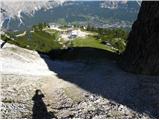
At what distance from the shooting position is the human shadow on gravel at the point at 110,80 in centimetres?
3409

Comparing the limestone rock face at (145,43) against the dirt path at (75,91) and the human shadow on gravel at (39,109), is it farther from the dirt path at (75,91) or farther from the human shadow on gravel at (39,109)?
the human shadow on gravel at (39,109)

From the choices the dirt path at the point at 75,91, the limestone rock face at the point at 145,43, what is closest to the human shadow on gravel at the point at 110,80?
the dirt path at the point at 75,91

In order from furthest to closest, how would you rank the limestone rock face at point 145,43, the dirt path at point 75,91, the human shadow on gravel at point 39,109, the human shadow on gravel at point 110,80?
the limestone rock face at point 145,43
the human shadow on gravel at point 110,80
the dirt path at point 75,91
the human shadow on gravel at point 39,109

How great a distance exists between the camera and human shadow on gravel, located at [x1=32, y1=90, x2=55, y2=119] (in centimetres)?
2968

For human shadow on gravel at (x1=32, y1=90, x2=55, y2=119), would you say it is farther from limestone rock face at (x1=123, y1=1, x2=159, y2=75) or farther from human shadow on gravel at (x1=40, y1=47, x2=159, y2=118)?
limestone rock face at (x1=123, y1=1, x2=159, y2=75)

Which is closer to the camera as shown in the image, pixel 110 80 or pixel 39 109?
pixel 39 109

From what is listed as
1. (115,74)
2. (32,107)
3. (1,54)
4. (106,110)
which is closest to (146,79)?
(115,74)

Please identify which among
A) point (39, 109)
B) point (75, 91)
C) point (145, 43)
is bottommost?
point (75, 91)

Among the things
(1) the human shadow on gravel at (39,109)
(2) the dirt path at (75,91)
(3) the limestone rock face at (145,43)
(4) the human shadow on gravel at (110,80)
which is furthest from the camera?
(3) the limestone rock face at (145,43)

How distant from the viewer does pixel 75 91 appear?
36.9 m

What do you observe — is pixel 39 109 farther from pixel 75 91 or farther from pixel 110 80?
pixel 110 80

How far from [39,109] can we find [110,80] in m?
12.1

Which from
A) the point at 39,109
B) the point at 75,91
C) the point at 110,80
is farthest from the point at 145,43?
the point at 39,109

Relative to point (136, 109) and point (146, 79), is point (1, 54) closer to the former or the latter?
point (146, 79)
